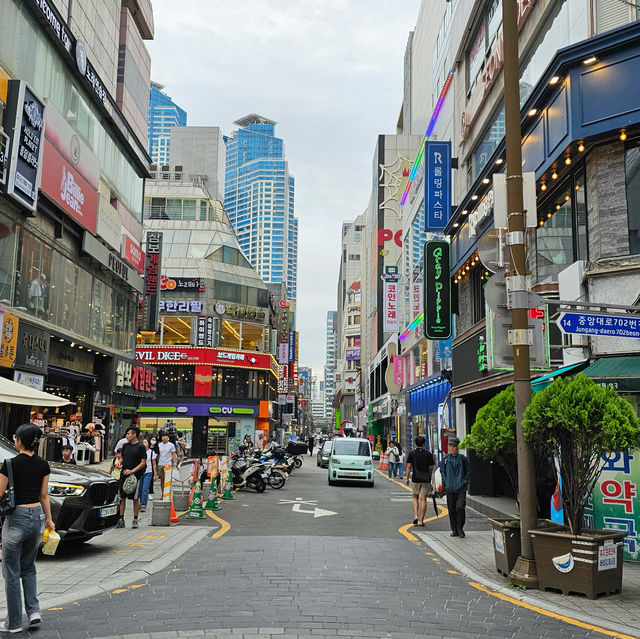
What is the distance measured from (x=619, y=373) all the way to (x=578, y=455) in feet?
9.36

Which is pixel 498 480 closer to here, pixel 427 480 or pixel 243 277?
pixel 427 480

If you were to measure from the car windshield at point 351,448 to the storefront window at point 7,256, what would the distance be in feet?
40.7

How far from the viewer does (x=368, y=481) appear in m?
24.5

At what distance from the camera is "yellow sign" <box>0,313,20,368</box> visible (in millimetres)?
20406

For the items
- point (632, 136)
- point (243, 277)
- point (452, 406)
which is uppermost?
point (243, 277)

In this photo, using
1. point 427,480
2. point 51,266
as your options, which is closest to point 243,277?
point 51,266

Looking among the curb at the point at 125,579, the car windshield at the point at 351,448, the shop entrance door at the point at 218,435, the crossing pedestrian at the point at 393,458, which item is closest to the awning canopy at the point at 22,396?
the curb at the point at 125,579

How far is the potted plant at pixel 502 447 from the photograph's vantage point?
8.47 metres

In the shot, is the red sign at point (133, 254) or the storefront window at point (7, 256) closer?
the storefront window at point (7, 256)

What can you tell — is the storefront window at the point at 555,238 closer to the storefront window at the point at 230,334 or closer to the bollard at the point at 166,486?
the bollard at the point at 166,486

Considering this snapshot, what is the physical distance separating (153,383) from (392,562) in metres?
35.0

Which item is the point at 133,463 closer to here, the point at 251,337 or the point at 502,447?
the point at 502,447

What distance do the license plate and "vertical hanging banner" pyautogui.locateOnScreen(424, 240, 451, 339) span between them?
49.6 feet

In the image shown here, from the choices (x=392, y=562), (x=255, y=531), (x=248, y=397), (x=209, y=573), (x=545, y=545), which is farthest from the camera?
(x=248, y=397)
